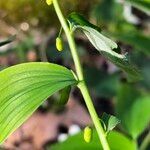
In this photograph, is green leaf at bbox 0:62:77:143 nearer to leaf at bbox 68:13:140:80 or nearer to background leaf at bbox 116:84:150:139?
leaf at bbox 68:13:140:80

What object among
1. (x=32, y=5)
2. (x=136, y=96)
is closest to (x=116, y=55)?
(x=136, y=96)

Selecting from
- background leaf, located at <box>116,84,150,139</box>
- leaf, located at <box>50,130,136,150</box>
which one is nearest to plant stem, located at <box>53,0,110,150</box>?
leaf, located at <box>50,130,136,150</box>

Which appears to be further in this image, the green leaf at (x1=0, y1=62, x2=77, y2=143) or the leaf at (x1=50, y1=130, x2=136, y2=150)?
the leaf at (x1=50, y1=130, x2=136, y2=150)

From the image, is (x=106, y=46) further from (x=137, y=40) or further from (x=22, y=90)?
(x=137, y=40)

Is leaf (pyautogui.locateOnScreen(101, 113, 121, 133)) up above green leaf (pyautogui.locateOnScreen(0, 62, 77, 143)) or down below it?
below

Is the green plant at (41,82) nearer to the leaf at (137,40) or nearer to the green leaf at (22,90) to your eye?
the green leaf at (22,90)

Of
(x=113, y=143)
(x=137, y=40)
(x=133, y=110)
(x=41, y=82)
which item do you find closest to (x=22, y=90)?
(x=41, y=82)

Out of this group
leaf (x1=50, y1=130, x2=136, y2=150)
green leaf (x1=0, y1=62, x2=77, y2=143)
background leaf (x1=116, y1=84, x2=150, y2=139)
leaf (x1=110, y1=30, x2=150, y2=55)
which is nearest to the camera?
green leaf (x1=0, y1=62, x2=77, y2=143)

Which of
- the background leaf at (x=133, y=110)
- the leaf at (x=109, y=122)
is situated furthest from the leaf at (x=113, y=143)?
the leaf at (x=109, y=122)

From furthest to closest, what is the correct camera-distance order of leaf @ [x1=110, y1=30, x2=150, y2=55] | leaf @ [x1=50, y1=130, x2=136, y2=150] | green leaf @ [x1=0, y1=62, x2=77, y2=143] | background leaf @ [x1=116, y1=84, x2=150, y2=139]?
1. leaf @ [x1=110, y1=30, x2=150, y2=55]
2. background leaf @ [x1=116, y1=84, x2=150, y2=139]
3. leaf @ [x1=50, y1=130, x2=136, y2=150]
4. green leaf @ [x1=0, y1=62, x2=77, y2=143]
